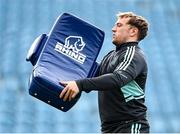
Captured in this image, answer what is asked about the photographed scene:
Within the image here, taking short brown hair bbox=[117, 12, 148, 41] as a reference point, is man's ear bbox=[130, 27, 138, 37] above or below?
below

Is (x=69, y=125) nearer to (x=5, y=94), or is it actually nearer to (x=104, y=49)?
(x=5, y=94)

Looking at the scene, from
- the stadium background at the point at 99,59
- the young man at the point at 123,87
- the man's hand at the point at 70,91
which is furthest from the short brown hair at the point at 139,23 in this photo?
the stadium background at the point at 99,59

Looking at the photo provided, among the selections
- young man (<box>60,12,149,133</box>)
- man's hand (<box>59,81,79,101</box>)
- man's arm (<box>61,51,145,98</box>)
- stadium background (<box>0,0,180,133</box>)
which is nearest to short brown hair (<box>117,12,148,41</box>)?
young man (<box>60,12,149,133</box>)

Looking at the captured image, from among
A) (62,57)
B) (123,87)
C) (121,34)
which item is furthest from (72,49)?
(123,87)

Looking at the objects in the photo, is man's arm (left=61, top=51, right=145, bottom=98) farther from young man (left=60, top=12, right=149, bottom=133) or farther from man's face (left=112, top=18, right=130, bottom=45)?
man's face (left=112, top=18, right=130, bottom=45)

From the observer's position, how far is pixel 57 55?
8.68 ft

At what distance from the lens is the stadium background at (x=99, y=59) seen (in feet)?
22.1

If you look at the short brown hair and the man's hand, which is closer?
the man's hand

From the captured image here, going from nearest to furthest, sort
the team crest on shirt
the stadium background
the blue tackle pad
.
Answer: the blue tackle pad → the team crest on shirt → the stadium background

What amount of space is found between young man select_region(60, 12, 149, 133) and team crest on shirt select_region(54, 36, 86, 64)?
19cm

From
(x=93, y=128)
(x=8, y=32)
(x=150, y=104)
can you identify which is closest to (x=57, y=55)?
(x=93, y=128)

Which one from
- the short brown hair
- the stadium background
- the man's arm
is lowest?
the stadium background

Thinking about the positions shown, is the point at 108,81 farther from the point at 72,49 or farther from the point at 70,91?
the point at 72,49

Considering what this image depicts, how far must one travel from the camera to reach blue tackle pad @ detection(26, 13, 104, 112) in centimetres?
246
